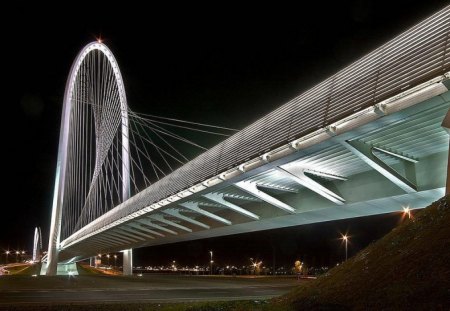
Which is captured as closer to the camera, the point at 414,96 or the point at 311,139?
the point at 414,96

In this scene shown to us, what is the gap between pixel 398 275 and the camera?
295 inches

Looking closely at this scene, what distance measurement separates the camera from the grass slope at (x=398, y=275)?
21.9ft

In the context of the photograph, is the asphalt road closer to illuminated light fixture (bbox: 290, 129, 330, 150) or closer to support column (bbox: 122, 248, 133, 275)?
illuminated light fixture (bbox: 290, 129, 330, 150)

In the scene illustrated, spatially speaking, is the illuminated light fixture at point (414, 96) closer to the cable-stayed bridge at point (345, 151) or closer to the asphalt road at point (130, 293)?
the cable-stayed bridge at point (345, 151)

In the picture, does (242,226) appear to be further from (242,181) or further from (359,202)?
(359,202)

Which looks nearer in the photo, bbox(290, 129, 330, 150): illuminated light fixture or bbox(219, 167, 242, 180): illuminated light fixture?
bbox(290, 129, 330, 150): illuminated light fixture

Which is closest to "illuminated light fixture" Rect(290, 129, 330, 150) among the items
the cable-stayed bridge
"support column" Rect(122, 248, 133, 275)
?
the cable-stayed bridge

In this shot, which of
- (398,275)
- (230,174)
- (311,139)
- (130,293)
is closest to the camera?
(398,275)

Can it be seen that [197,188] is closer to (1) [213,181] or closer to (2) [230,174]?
(1) [213,181]

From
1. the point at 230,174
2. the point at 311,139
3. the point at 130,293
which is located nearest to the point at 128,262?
the point at 130,293

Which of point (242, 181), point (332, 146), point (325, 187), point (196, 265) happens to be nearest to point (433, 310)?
point (332, 146)

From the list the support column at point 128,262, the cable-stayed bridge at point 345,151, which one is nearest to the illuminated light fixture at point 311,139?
the cable-stayed bridge at point 345,151

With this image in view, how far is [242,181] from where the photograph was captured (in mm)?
18875

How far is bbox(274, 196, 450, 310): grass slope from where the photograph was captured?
21.9 feet
